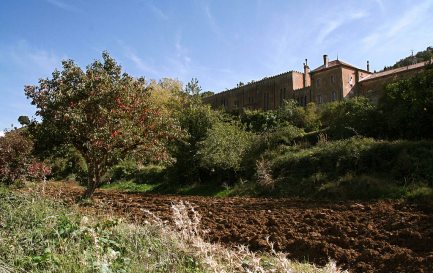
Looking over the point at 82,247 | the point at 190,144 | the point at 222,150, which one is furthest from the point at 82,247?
the point at 190,144

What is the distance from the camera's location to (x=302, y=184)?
50.5 ft

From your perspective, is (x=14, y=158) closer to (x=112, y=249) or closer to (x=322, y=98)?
(x=112, y=249)

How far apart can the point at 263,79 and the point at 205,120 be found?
30.3 metres

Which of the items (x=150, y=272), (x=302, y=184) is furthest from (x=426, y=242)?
(x=302, y=184)

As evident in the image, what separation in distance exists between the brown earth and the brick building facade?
2937 centimetres

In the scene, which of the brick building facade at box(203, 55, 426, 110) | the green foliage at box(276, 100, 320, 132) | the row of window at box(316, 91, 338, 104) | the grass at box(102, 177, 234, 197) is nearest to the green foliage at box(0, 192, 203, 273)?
the grass at box(102, 177, 234, 197)

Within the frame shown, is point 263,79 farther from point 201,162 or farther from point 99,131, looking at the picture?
point 99,131

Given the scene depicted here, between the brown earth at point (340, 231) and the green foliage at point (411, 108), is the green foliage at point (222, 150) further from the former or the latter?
the brown earth at point (340, 231)

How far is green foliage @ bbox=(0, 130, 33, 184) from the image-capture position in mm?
19858

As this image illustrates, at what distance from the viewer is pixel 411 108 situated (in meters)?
17.2

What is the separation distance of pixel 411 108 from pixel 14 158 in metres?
17.7

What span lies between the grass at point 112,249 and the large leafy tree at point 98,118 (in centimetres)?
668

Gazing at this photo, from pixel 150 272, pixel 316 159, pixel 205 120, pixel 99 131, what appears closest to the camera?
pixel 150 272

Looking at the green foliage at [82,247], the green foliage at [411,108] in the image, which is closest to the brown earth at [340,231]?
the green foliage at [82,247]
